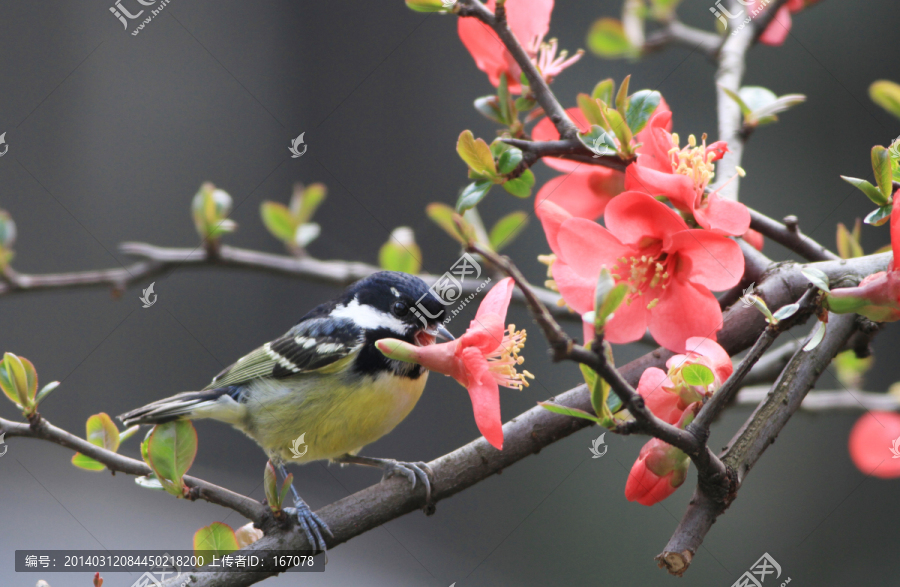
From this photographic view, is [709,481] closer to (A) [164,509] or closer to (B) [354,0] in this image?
(A) [164,509]

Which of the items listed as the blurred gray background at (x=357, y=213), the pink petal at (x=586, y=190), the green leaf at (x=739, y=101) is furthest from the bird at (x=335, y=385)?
the blurred gray background at (x=357, y=213)

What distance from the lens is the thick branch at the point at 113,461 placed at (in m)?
0.92

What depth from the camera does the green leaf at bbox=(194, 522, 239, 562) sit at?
94 cm

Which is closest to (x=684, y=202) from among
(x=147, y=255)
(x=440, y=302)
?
(x=440, y=302)

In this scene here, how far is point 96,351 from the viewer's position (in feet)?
10.8

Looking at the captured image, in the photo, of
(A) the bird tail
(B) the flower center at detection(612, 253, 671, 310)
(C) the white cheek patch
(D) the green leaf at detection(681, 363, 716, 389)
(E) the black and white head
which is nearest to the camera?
(D) the green leaf at detection(681, 363, 716, 389)

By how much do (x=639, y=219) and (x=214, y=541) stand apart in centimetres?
70

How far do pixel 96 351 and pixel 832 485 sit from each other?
3496 mm

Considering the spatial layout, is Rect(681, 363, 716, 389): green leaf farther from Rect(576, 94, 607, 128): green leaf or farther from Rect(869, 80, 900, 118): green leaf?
Rect(869, 80, 900, 118): green leaf

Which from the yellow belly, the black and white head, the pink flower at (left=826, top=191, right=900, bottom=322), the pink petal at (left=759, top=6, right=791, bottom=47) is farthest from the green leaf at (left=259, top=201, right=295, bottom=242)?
the pink flower at (left=826, top=191, right=900, bottom=322)

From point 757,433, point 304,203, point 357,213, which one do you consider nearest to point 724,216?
point 757,433

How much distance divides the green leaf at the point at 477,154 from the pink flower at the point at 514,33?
250 mm

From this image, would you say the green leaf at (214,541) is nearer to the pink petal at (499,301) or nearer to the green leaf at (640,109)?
the pink petal at (499,301)

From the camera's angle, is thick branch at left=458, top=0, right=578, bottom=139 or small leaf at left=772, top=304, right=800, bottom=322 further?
thick branch at left=458, top=0, right=578, bottom=139
